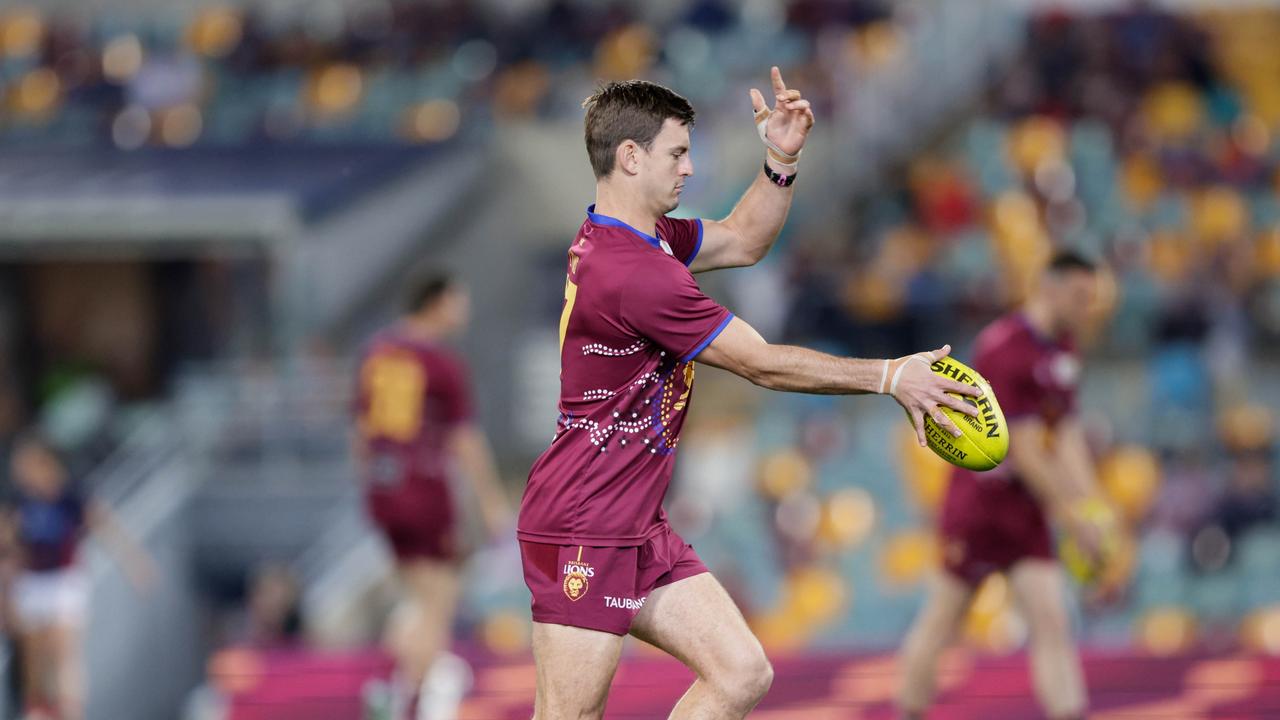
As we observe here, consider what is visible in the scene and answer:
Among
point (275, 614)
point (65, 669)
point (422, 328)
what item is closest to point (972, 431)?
point (422, 328)

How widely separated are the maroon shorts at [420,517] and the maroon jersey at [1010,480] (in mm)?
2635

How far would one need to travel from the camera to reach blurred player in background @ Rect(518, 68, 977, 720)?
5.33 metres

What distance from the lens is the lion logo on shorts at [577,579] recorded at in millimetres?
5363

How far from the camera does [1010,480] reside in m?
7.64

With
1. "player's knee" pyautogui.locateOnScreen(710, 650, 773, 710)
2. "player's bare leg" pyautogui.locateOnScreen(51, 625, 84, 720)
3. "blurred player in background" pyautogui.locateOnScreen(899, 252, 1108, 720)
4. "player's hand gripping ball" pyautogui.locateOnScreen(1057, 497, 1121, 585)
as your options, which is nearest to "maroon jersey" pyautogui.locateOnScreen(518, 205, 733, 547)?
"player's knee" pyautogui.locateOnScreen(710, 650, 773, 710)

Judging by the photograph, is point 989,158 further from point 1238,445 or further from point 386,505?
point 386,505

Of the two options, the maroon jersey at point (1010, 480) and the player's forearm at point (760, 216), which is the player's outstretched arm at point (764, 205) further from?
the maroon jersey at point (1010, 480)

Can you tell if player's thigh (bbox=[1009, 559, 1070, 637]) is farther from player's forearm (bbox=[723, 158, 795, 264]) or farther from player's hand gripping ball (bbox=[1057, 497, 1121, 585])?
player's forearm (bbox=[723, 158, 795, 264])

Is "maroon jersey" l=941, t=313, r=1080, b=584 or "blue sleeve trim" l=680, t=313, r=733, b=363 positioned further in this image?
"maroon jersey" l=941, t=313, r=1080, b=584

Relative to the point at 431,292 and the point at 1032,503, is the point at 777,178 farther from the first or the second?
the point at 431,292

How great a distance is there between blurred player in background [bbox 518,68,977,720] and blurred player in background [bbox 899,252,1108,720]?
94.3 inches

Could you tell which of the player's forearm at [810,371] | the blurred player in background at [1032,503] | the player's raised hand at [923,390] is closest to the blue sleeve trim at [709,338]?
the player's forearm at [810,371]

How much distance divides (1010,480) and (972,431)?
2662 mm

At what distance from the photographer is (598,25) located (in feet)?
67.1
